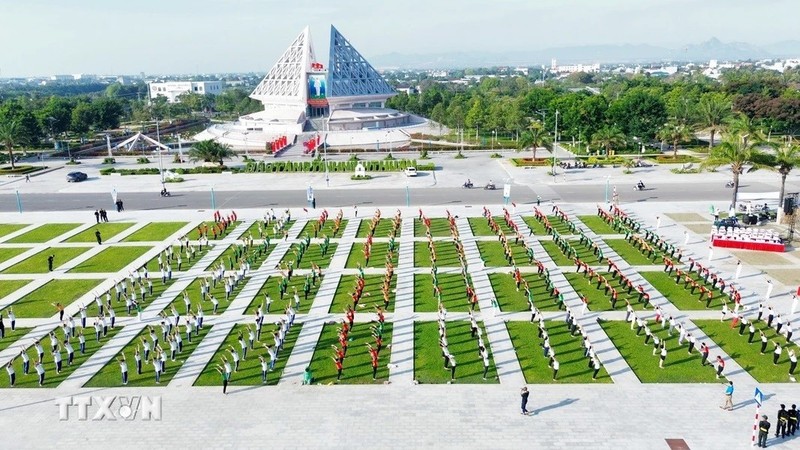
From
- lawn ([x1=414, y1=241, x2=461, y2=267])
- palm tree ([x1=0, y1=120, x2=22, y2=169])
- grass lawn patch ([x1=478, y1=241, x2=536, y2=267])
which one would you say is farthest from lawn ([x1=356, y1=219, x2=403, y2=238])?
palm tree ([x1=0, y1=120, x2=22, y2=169])

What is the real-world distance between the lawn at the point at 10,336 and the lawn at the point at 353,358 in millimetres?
11898

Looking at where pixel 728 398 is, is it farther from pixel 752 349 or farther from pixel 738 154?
pixel 738 154

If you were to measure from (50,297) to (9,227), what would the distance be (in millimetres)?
17168

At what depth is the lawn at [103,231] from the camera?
37.8 meters

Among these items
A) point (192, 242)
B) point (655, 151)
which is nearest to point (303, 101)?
point (655, 151)

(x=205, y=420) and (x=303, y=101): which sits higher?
(x=303, y=101)

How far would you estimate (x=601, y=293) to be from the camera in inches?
1070

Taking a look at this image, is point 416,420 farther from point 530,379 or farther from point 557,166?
point 557,166

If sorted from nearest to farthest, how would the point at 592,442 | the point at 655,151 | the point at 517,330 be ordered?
the point at 592,442
the point at 517,330
the point at 655,151

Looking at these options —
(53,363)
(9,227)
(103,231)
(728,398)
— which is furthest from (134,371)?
(9,227)

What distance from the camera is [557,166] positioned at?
2357 inches

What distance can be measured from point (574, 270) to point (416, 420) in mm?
Result: 15533

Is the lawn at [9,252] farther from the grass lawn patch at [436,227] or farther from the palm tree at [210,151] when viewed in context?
the palm tree at [210,151]

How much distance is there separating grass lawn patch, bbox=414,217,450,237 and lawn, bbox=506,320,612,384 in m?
13.8
